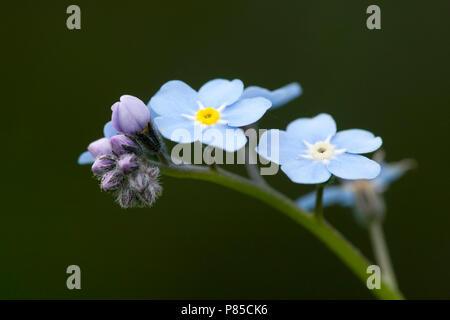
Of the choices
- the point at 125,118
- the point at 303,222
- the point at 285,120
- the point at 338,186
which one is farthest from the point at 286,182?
the point at 125,118

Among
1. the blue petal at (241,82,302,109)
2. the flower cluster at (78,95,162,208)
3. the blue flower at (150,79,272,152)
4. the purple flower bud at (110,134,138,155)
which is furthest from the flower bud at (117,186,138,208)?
the blue petal at (241,82,302,109)

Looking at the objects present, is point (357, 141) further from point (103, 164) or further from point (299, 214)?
point (103, 164)

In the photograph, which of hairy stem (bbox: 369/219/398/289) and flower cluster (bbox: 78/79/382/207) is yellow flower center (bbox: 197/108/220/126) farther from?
hairy stem (bbox: 369/219/398/289)

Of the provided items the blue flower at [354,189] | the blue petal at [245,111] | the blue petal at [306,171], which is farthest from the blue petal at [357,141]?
the blue flower at [354,189]

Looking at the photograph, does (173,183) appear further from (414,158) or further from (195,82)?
(414,158)

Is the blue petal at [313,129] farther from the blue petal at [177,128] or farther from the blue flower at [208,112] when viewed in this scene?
the blue petal at [177,128]

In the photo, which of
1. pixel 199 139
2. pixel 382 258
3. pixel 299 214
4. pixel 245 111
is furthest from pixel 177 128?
pixel 382 258
